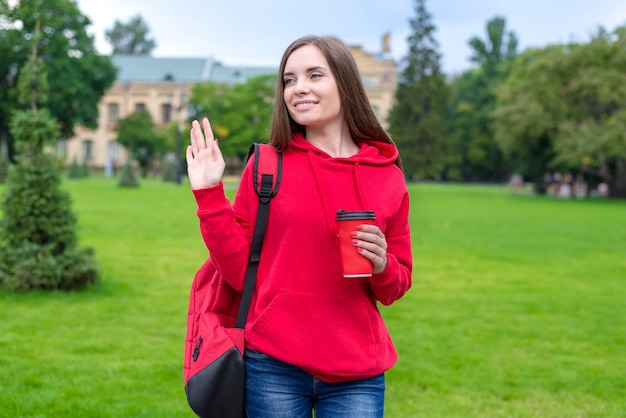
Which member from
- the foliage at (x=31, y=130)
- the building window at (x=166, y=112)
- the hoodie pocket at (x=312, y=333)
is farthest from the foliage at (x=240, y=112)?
the hoodie pocket at (x=312, y=333)

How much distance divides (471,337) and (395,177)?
5.35m

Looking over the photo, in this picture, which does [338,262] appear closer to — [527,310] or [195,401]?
[195,401]

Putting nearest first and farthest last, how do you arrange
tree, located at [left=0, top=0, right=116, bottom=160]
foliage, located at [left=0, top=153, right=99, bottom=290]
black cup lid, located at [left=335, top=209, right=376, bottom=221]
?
black cup lid, located at [left=335, top=209, right=376, bottom=221], foliage, located at [left=0, top=153, right=99, bottom=290], tree, located at [left=0, top=0, right=116, bottom=160]

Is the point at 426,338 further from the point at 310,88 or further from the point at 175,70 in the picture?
the point at 175,70

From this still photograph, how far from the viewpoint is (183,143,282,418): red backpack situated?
2418mm

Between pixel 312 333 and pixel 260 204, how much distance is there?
427 mm

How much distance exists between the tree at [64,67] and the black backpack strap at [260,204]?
46.4m

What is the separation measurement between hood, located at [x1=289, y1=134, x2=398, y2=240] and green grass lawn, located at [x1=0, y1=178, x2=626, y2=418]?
3.05 m

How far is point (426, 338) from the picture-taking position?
7527 mm

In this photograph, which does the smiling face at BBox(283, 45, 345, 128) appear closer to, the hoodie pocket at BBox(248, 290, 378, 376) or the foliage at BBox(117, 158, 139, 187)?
the hoodie pocket at BBox(248, 290, 378, 376)

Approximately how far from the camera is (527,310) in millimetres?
9203

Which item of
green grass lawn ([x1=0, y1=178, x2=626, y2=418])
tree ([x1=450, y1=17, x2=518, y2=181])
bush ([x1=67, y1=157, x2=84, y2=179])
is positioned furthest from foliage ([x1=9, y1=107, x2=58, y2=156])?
tree ([x1=450, y1=17, x2=518, y2=181])

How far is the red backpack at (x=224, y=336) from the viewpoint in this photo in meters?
2.42

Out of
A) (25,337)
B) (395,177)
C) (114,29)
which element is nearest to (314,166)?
(395,177)
